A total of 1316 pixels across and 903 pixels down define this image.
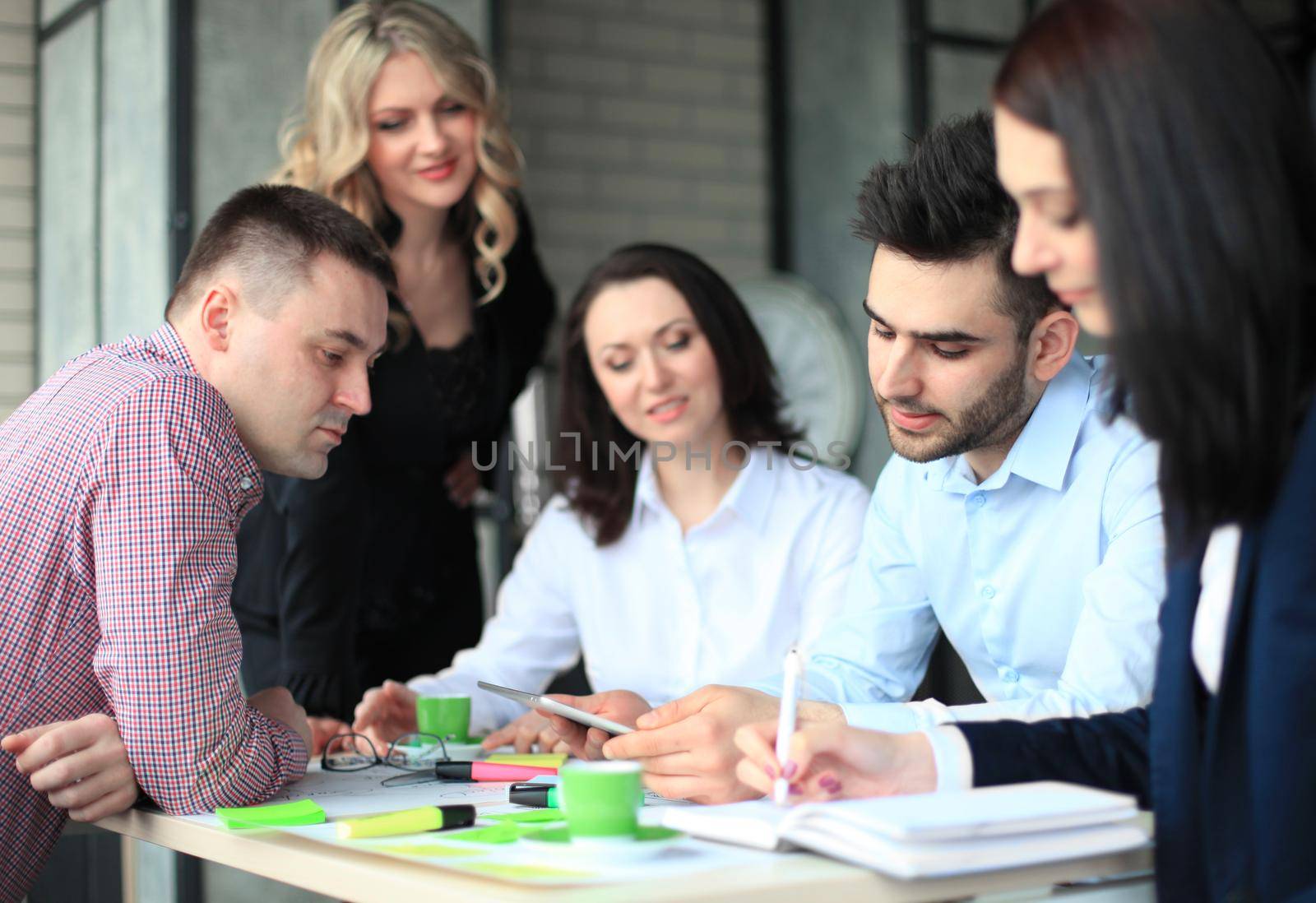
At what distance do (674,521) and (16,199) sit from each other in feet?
8.33

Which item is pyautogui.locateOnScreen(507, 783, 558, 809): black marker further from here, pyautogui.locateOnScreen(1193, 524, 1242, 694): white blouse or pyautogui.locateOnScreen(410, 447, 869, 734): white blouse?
pyautogui.locateOnScreen(410, 447, 869, 734): white blouse

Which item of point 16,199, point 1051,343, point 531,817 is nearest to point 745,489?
point 1051,343

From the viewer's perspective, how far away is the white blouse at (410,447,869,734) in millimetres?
2484

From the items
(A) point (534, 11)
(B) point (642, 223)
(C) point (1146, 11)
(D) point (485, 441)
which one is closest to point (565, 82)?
(A) point (534, 11)

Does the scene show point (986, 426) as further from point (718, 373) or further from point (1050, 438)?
point (718, 373)

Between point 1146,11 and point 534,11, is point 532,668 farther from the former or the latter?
point 534,11

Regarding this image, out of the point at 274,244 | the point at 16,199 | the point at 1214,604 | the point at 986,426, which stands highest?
the point at 16,199

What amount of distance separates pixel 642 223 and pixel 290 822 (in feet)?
14.8

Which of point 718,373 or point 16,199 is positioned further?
point 16,199

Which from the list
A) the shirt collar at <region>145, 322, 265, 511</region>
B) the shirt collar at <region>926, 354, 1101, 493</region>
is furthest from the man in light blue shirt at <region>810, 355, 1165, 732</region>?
the shirt collar at <region>145, 322, 265, 511</region>

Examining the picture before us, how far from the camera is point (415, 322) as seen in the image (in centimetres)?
276

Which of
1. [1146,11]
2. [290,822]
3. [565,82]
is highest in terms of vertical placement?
[565,82]

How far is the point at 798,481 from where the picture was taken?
102 inches

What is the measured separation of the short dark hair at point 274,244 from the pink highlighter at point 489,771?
2.06 ft
